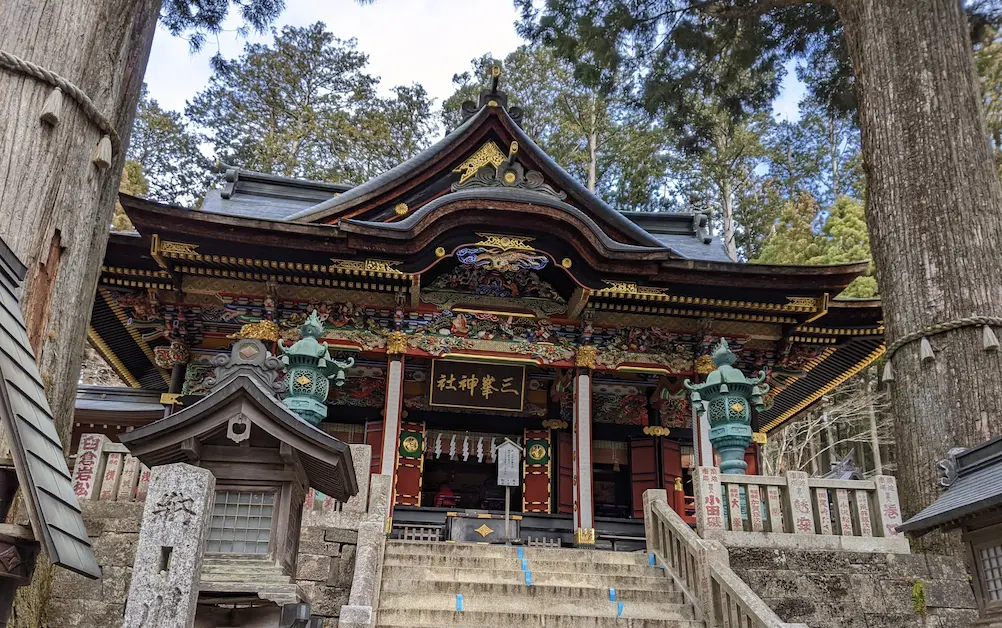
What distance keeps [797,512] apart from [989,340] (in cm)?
260

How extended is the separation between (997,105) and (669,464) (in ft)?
36.9

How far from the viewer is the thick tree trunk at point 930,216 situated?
18.1 ft

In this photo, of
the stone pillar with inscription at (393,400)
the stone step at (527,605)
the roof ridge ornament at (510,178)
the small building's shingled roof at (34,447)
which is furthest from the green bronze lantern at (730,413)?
the small building's shingled roof at (34,447)

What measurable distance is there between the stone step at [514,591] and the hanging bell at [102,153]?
4285 mm

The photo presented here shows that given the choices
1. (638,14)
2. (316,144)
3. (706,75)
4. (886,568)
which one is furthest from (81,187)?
(316,144)

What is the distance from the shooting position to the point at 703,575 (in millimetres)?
6543

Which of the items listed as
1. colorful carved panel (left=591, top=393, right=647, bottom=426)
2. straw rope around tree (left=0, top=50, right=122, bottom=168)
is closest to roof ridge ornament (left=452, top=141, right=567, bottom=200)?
colorful carved panel (left=591, top=393, right=647, bottom=426)

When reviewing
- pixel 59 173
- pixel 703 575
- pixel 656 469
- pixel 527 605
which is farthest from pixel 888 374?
pixel 656 469

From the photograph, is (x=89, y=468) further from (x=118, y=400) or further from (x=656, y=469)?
(x=656, y=469)

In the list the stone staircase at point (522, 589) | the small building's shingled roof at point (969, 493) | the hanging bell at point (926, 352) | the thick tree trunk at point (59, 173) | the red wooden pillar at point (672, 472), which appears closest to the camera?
the thick tree trunk at point (59, 173)

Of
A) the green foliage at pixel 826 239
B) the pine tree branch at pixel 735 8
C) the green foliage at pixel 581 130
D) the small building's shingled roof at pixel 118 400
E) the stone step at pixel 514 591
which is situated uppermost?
the green foliage at pixel 581 130

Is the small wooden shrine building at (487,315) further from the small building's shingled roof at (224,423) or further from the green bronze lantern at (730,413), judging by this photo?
the small building's shingled roof at (224,423)

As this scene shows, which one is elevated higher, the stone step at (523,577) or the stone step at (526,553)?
the stone step at (526,553)

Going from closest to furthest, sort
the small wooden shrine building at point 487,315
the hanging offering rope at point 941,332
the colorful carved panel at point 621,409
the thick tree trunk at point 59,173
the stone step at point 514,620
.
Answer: the thick tree trunk at point 59,173 → the hanging offering rope at point 941,332 → the stone step at point 514,620 → the small wooden shrine building at point 487,315 → the colorful carved panel at point 621,409
